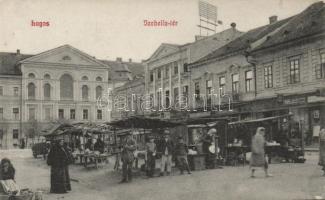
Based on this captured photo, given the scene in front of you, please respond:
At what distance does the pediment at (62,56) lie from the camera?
55.0 m

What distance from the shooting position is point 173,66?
124 feet

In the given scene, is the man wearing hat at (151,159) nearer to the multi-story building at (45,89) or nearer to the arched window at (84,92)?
the multi-story building at (45,89)

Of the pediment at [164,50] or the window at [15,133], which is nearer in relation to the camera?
the pediment at [164,50]

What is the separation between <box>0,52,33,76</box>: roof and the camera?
56.3 meters

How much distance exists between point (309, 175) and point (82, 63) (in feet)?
155

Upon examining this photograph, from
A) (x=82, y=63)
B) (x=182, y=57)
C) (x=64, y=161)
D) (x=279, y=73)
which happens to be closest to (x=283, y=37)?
(x=279, y=73)

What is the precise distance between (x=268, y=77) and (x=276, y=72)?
824 mm

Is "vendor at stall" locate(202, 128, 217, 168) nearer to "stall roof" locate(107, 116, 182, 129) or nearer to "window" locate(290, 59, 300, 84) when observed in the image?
"stall roof" locate(107, 116, 182, 129)

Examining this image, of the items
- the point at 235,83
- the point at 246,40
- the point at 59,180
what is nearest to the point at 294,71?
the point at 235,83

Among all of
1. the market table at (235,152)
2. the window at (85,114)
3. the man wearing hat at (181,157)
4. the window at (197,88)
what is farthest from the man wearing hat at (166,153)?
the window at (85,114)

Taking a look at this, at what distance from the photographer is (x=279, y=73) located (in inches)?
965

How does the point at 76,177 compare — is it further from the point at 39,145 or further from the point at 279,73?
the point at 39,145

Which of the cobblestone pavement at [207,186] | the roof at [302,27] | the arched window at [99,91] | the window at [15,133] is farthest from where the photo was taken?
the arched window at [99,91]

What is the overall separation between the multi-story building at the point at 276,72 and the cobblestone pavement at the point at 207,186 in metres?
5.54
